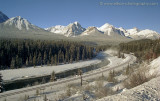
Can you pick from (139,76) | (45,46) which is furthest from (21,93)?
(45,46)

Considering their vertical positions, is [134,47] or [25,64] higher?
[134,47]

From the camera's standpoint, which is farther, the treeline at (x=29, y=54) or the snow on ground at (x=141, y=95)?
the treeline at (x=29, y=54)

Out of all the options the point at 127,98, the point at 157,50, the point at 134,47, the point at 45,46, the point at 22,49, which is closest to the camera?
the point at 127,98

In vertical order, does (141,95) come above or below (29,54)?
above

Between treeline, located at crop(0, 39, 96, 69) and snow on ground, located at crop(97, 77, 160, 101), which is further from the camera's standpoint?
treeline, located at crop(0, 39, 96, 69)

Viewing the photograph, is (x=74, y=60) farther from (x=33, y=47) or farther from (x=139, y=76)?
(x=139, y=76)

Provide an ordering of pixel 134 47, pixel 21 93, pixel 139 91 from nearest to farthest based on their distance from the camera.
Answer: pixel 139 91
pixel 21 93
pixel 134 47

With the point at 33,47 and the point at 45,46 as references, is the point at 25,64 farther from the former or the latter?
the point at 45,46

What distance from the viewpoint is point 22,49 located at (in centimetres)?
6144

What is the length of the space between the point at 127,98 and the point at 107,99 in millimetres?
1051

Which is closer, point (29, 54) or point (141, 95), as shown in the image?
point (141, 95)

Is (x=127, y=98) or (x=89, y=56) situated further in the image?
(x=89, y=56)

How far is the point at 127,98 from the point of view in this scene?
21.1ft

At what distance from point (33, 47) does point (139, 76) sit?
207ft
